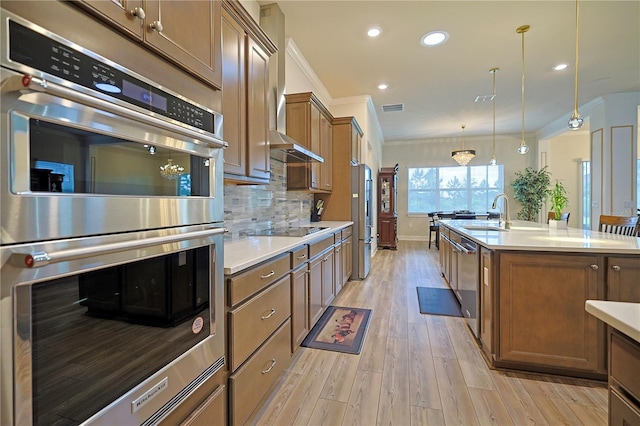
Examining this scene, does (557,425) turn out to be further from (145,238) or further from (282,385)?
(145,238)

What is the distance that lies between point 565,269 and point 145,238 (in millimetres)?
2409

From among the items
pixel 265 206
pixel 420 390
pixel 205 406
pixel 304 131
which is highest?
pixel 304 131

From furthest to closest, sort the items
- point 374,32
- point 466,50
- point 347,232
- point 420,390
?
point 347,232 → point 466,50 → point 374,32 → point 420,390

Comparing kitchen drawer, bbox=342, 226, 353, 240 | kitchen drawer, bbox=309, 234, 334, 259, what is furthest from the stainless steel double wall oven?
kitchen drawer, bbox=342, 226, 353, 240

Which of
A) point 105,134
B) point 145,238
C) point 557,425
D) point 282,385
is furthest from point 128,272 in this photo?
point 557,425

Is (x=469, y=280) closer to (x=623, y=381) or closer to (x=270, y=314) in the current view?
(x=270, y=314)

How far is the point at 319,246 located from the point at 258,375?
1.34m

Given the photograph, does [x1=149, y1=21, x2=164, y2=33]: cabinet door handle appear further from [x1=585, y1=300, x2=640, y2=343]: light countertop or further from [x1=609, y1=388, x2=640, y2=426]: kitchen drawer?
[x1=609, y1=388, x2=640, y2=426]: kitchen drawer

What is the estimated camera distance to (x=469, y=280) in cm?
276

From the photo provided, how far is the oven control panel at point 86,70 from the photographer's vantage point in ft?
2.03

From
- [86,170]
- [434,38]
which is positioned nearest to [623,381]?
[86,170]

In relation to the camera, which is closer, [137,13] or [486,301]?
[137,13]

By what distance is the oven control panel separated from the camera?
2.03 feet

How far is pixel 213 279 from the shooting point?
1211 millimetres
